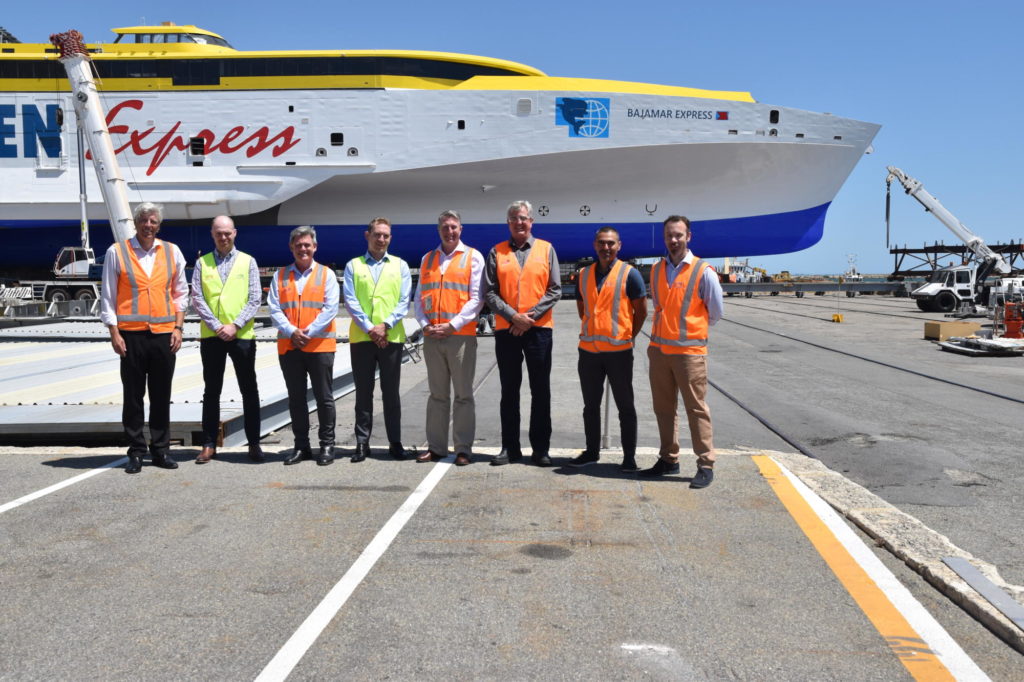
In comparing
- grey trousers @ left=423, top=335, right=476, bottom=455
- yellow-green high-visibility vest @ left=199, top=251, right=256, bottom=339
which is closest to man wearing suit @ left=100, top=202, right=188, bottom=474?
yellow-green high-visibility vest @ left=199, top=251, right=256, bottom=339

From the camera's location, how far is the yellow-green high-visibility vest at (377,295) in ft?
18.3

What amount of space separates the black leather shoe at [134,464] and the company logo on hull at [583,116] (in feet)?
75.6

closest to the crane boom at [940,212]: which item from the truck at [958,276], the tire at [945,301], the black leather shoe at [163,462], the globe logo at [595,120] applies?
the truck at [958,276]

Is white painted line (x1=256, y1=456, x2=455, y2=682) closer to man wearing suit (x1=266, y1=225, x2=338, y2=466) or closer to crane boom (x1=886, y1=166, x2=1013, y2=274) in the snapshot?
man wearing suit (x1=266, y1=225, x2=338, y2=466)

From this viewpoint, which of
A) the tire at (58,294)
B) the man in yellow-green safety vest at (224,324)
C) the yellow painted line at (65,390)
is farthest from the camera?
the tire at (58,294)

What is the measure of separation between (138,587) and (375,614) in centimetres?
111

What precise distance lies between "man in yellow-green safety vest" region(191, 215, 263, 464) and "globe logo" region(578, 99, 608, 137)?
22.2 m

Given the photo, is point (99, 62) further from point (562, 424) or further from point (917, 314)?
point (917, 314)

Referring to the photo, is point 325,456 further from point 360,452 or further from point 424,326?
point 424,326

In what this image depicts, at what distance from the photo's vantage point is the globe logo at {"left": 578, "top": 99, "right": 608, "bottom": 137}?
1036 inches

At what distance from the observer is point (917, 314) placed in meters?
28.7

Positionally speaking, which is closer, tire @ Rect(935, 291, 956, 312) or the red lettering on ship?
the red lettering on ship

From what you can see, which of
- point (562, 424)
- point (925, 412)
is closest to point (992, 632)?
point (562, 424)

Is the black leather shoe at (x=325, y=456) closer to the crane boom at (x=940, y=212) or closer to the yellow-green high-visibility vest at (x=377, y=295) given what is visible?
the yellow-green high-visibility vest at (x=377, y=295)
